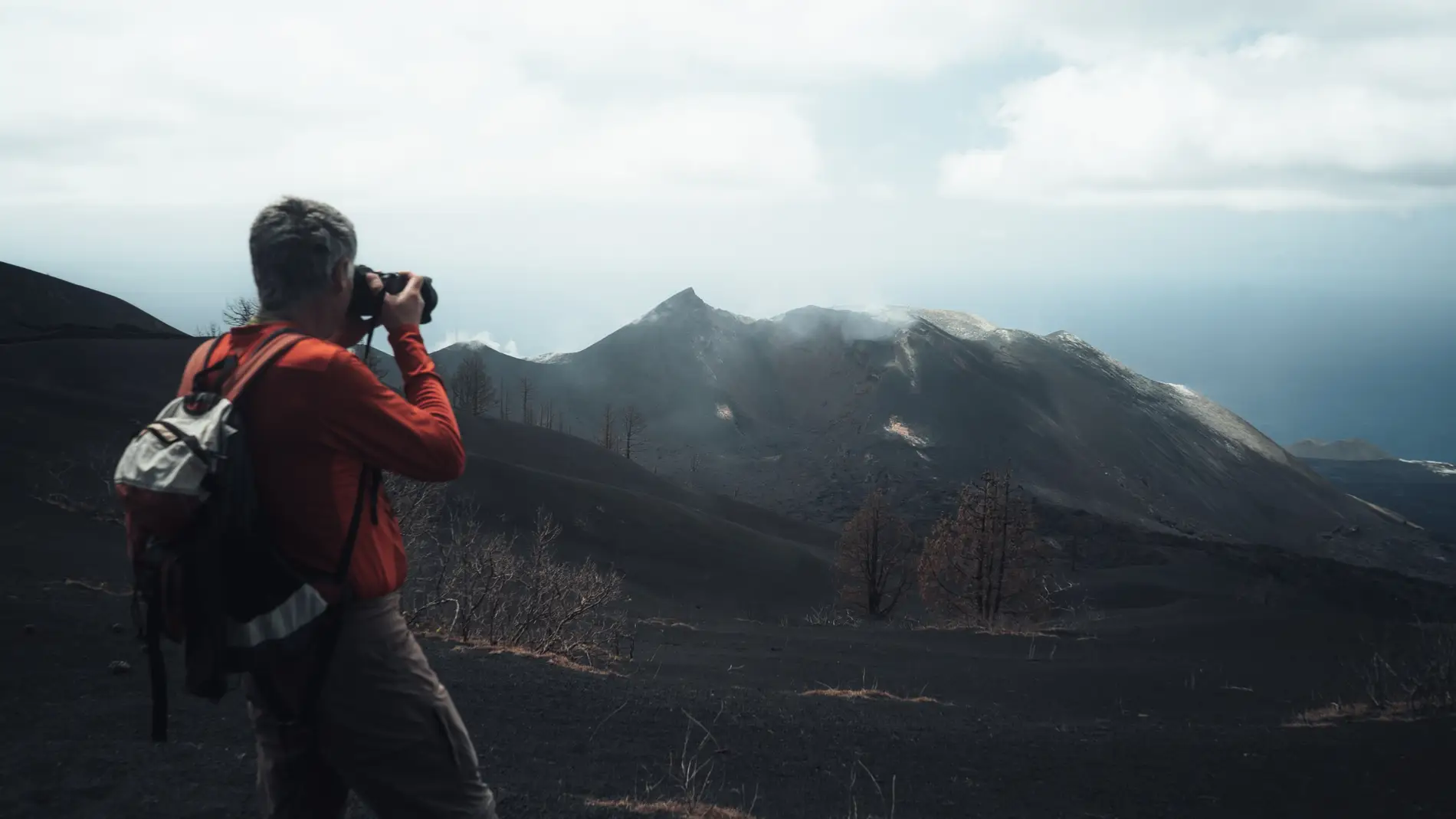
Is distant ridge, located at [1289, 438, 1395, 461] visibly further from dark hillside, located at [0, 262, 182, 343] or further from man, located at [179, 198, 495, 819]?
man, located at [179, 198, 495, 819]

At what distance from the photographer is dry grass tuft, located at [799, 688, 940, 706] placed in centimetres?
980

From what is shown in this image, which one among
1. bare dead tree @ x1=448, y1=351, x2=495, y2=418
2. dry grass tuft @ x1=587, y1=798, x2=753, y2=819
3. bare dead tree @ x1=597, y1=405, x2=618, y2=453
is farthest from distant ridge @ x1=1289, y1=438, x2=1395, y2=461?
dry grass tuft @ x1=587, y1=798, x2=753, y2=819

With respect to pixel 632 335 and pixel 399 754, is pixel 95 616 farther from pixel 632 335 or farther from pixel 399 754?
pixel 632 335

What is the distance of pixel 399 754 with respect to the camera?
7.69ft

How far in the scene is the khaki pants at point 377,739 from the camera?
2.32m

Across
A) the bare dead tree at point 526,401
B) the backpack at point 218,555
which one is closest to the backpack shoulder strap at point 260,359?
the backpack at point 218,555

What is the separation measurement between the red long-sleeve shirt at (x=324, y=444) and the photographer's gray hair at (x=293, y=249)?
0.32 feet

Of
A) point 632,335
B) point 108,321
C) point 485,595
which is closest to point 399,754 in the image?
point 485,595

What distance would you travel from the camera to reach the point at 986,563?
2375cm

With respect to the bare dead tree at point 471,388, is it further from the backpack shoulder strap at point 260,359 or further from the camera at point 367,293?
the backpack shoulder strap at point 260,359

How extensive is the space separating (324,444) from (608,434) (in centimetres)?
6948

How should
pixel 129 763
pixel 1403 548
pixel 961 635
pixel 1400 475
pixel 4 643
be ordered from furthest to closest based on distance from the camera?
pixel 1400 475 < pixel 1403 548 < pixel 961 635 < pixel 4 643 < pixel 129 763

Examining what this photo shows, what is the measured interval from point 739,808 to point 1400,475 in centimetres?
15683

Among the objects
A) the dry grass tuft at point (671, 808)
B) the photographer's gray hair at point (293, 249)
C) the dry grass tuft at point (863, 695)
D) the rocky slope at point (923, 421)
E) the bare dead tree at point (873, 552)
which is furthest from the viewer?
the rocky slope at point (923, 421)
